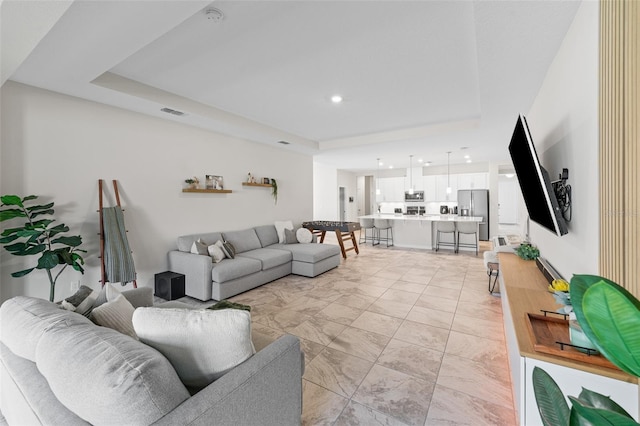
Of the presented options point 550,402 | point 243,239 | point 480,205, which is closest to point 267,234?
point 243,239

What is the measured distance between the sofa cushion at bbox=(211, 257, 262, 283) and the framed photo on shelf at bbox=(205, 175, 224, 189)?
133 cm

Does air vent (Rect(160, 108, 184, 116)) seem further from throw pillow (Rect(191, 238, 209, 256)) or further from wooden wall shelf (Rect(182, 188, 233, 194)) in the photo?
throw pillow (Rect(191, 238, 209, 256))

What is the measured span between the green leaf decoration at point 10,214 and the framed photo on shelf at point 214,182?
2.23 m

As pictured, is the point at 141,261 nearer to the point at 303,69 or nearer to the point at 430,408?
A: the point at 303,69

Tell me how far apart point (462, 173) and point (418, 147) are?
3797 millimetres

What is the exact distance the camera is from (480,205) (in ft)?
26.8

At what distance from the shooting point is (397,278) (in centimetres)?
458

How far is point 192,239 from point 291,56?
297 cm

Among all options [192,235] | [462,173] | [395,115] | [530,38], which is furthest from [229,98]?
[462,173]

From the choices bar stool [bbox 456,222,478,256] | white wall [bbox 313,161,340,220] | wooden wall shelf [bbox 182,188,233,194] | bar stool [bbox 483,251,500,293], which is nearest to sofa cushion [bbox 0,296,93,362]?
wooden wall shelf [bbox 182,188,233,194]

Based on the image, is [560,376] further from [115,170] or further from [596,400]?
[115,170]

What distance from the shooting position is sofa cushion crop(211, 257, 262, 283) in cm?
358

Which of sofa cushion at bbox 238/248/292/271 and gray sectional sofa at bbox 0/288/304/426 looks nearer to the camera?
gray sectional sofa at bbox 0/288/304/426

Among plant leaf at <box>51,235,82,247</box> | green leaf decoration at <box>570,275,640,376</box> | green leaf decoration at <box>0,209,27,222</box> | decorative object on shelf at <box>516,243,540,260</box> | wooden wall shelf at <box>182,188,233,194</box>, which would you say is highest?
wooden wall shelf at <box>182,188,233,194</box>
